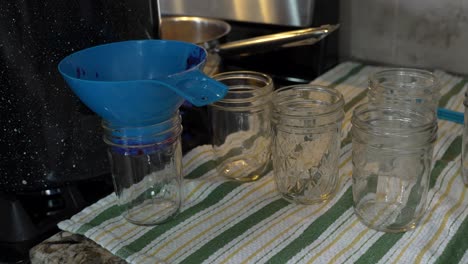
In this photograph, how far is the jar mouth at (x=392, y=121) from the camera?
19.2 inches

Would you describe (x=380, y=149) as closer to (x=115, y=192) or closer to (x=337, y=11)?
(x=115, y=192)

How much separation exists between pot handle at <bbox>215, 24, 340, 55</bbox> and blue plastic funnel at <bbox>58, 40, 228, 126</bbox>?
21cm

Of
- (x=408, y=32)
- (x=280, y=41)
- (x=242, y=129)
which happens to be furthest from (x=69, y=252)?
(x=408, y=32)

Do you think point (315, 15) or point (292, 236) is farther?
point (315, 15)

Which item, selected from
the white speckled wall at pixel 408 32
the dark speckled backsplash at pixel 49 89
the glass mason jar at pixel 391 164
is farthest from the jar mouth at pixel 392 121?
the white speckled wall at pixel 408 32

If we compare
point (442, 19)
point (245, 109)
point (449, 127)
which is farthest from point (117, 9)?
point (442, 19)

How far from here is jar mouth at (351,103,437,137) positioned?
1.60ft

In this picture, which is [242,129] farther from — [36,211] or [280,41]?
[36,211]

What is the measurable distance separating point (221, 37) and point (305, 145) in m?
0.25

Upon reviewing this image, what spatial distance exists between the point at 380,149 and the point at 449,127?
237 millimetres

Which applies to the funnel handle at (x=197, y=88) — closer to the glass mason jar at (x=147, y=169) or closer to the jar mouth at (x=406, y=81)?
the glass mason jar at (x=147, y=169)

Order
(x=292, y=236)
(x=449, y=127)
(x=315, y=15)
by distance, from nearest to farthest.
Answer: (x=292, y=236), (x=449, y=127), (x=315, y=15)

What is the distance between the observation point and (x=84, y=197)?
59cm

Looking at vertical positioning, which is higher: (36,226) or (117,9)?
(117,9)
